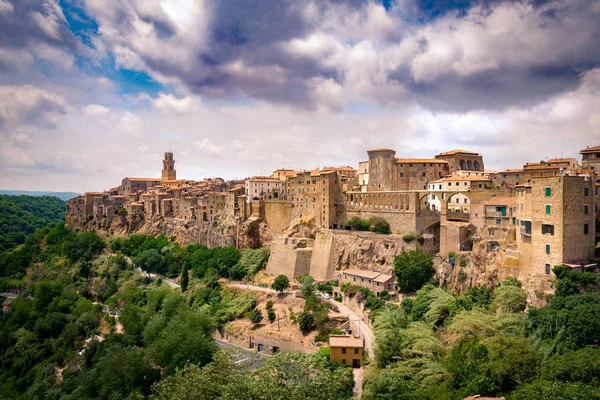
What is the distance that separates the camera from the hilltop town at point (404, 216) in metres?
23.7

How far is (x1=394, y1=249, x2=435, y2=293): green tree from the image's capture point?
3275 centimetres

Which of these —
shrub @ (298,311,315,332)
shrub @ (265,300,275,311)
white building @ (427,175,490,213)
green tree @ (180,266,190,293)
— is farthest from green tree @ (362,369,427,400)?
green tree @ (180,266,190,293)

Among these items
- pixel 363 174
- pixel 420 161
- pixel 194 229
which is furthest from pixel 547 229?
pixel 194 229

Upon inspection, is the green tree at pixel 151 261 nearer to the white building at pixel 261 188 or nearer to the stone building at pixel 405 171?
the white building at pixel 261 188

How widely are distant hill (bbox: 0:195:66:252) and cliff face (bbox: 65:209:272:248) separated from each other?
12959mm

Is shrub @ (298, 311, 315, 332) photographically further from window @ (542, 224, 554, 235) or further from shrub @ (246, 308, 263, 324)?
window @ (542, 224, 554, 235)

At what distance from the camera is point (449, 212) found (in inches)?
1428

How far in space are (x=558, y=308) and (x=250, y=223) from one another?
33086 mm

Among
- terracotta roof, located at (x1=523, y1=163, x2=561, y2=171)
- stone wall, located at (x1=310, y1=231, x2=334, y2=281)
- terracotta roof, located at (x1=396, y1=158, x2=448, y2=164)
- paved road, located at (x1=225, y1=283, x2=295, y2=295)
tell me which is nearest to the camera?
terracotta roof, located at (x1=523, y1=163, x2=561, y2=171)

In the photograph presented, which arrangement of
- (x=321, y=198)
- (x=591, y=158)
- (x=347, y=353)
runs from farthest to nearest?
(x=321, y=198) → (x=591, y=158) → (x=347, y=353)

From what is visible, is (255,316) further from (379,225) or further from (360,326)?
(379,225)

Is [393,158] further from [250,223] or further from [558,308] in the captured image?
[558,308]

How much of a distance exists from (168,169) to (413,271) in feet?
203

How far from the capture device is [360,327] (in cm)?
3119
